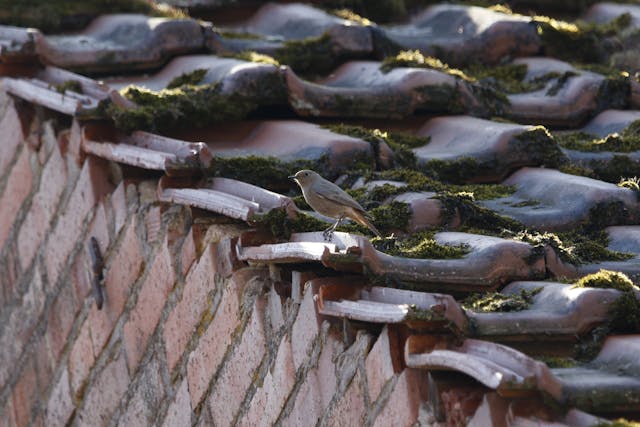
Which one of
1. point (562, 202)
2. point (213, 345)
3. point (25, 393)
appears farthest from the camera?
point (25, 393)

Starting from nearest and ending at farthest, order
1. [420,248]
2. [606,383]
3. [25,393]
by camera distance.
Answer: [606,383] → [420,248] → [25,393]

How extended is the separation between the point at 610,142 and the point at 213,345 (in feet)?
5.86

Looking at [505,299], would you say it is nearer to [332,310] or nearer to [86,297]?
[332,310]

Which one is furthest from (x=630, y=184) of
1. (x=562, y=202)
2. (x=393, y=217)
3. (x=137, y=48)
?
(x=137, y=48)

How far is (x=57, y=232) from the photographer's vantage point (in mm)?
5906

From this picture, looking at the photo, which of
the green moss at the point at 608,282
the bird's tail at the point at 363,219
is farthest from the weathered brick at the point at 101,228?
the green moss at the point at 608,282

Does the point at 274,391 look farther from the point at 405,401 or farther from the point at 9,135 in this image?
the point at 9,135

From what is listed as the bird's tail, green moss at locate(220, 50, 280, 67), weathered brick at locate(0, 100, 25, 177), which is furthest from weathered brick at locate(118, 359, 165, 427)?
weathered brick at locate(0, 100, 25, 177)

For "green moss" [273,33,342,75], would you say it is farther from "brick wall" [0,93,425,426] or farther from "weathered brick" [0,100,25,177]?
"weathered brick" [0,100,25,177]

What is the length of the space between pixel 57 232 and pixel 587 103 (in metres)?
2.46

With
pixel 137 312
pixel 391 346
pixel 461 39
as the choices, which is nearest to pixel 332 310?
pixel 391 346

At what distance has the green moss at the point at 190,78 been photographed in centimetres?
562

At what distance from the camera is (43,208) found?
6.03 meters

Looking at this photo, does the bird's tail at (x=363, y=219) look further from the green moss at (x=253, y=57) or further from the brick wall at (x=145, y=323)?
the green moss at (x=253, y=57)
